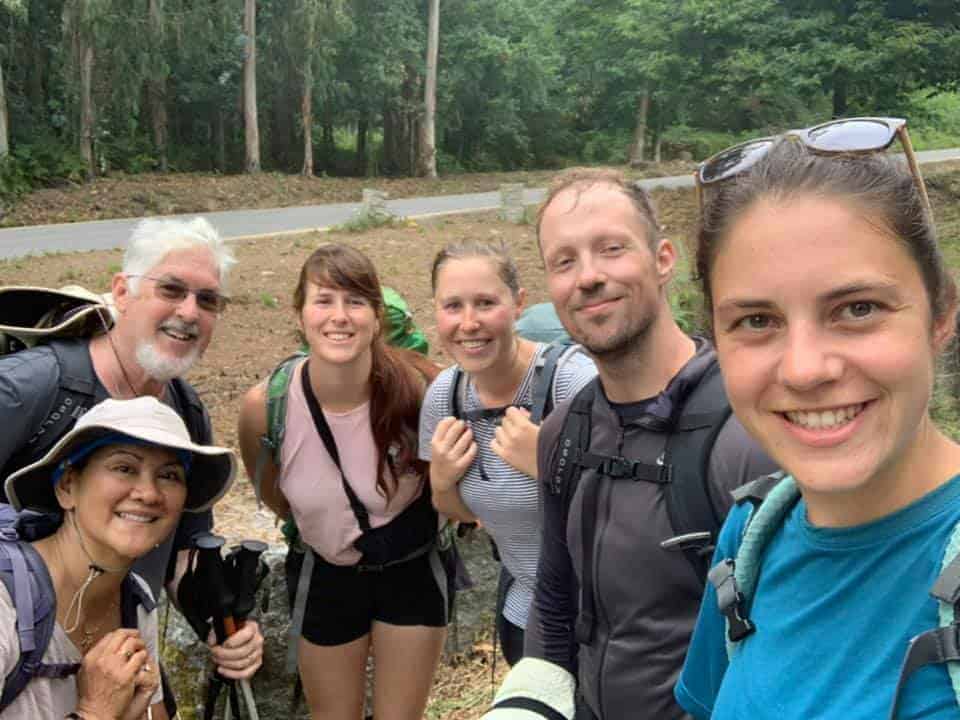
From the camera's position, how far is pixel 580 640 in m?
1.96

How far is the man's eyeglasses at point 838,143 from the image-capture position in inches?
44.7

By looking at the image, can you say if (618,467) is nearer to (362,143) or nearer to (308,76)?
(308,76)

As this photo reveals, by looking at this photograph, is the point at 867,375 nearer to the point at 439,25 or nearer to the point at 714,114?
the point at 714,114

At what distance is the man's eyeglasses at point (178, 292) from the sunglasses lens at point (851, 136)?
2.52 m

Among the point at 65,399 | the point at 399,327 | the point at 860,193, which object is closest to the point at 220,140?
the point at 399,327

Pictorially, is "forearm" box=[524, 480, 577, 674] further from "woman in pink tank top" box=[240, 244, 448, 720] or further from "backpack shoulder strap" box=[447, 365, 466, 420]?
"woman in pink tank top" box=[240, 244, 448, 720]

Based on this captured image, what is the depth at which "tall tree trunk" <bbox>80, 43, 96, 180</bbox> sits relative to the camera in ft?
84.5

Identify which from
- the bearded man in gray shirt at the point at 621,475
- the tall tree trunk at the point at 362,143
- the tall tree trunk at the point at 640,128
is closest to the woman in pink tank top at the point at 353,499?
the bearded man in gray shirt at the point at 621,475

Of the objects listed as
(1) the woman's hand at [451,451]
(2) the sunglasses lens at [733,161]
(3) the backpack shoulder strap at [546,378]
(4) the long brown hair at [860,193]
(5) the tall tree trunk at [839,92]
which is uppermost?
(5) the tall tree trunk at [839,92]

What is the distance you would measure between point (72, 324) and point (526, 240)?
12128mm

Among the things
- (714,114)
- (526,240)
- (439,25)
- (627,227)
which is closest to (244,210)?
(526,240)

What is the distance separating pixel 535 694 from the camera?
181 centimetres

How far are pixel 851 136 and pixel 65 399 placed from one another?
2.37 metres

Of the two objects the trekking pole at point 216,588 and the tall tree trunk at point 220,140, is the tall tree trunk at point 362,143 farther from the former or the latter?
the trekking pole at point 216,588
